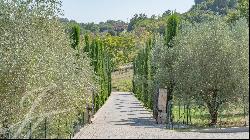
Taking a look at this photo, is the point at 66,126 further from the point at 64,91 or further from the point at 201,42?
the point at 201,42

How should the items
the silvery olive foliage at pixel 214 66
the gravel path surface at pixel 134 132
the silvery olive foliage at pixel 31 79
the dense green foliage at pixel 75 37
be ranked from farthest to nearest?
the dense green foliage at pixel 75 37 → the silvery olive foliage at pixel 214 66 → the silvery olive foliage at pixel 31 79 → the gravel path surface at pixel 134 132

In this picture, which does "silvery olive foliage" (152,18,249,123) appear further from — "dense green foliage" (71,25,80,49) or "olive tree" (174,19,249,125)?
"dense green foliage" (71,25,80,49)

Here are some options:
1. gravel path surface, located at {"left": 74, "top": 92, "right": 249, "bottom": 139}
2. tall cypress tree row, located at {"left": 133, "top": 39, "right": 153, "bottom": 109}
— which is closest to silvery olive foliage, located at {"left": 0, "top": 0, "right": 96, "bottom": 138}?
gravel path surface, located at {"left": 74, "top": 92, "right": 249, "bottom": 139}

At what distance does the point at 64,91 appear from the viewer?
20234mm

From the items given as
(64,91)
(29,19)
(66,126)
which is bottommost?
(66,126)

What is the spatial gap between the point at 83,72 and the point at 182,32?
274 inches

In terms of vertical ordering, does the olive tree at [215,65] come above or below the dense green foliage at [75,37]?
below

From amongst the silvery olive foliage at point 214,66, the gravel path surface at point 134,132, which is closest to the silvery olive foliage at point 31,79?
the gravel path surface at point 134,132

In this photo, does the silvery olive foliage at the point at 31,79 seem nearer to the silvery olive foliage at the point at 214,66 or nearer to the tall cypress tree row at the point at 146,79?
the silvery olive foliage at the point at 214,66

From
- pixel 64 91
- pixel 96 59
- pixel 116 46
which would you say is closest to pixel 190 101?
pixel 64 91

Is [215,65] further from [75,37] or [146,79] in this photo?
[146,79]

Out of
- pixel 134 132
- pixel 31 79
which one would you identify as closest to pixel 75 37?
pixel 31 79

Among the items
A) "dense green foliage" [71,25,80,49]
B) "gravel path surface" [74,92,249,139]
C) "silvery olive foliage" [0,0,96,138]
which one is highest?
"dense green foliage" [71,25,80,49]

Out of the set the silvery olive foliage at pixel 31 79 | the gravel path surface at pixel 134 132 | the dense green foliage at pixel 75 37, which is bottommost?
the gravel path surface at pixel 134 132
